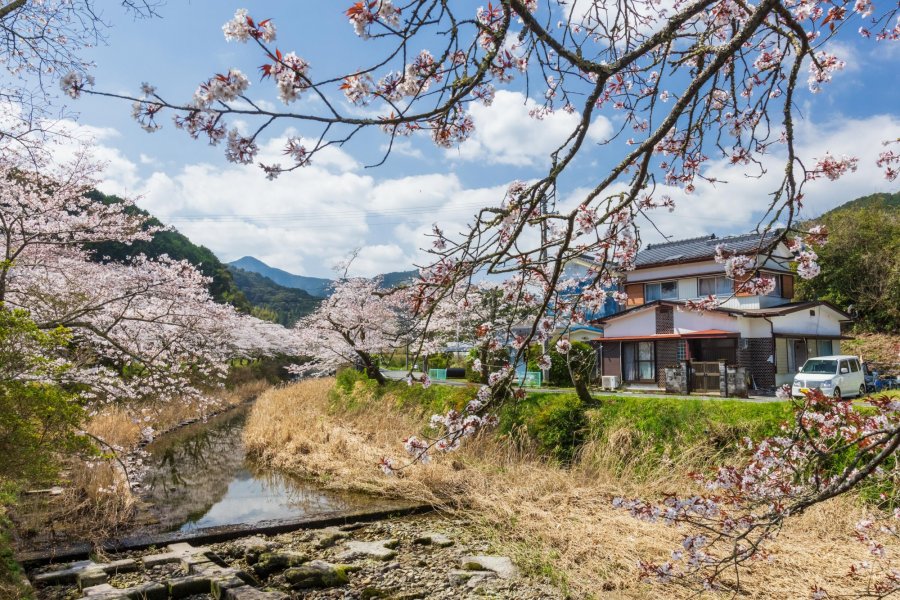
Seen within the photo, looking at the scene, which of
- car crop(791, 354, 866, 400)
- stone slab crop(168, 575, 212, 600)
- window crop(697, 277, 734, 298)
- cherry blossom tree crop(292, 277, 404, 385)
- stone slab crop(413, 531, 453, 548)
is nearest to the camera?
stone slab crop(168, 575, 212, 600)

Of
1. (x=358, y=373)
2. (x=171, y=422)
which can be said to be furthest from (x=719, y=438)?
(x=171, y=422)

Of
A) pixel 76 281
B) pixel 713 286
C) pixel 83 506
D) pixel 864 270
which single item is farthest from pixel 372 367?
pixel 864 270

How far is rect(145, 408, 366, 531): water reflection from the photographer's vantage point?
28.0ft

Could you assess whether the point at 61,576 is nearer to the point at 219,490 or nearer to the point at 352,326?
the point at 219,490

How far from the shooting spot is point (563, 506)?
6566 mm

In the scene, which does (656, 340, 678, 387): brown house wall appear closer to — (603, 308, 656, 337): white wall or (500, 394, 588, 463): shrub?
(603, 308, 656, 337): white wall

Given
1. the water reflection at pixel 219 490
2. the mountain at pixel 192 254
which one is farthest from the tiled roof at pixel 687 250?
the mountain at pixel 192 254

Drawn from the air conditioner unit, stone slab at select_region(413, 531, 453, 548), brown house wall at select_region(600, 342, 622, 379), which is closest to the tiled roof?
brown house wall at select_region(600, 342, 622, 379)

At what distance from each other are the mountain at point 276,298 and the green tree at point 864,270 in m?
35.1

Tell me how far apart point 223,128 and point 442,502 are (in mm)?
6574

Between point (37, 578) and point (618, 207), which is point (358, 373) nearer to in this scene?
point (37, 578)

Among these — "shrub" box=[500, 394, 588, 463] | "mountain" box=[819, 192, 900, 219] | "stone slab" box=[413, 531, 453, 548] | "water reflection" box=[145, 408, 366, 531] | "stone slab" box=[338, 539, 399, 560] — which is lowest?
"water reflection" box=[145, 408, 366, 531]

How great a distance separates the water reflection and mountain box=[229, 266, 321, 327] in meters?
33.0

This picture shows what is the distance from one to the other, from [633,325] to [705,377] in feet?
13.8
